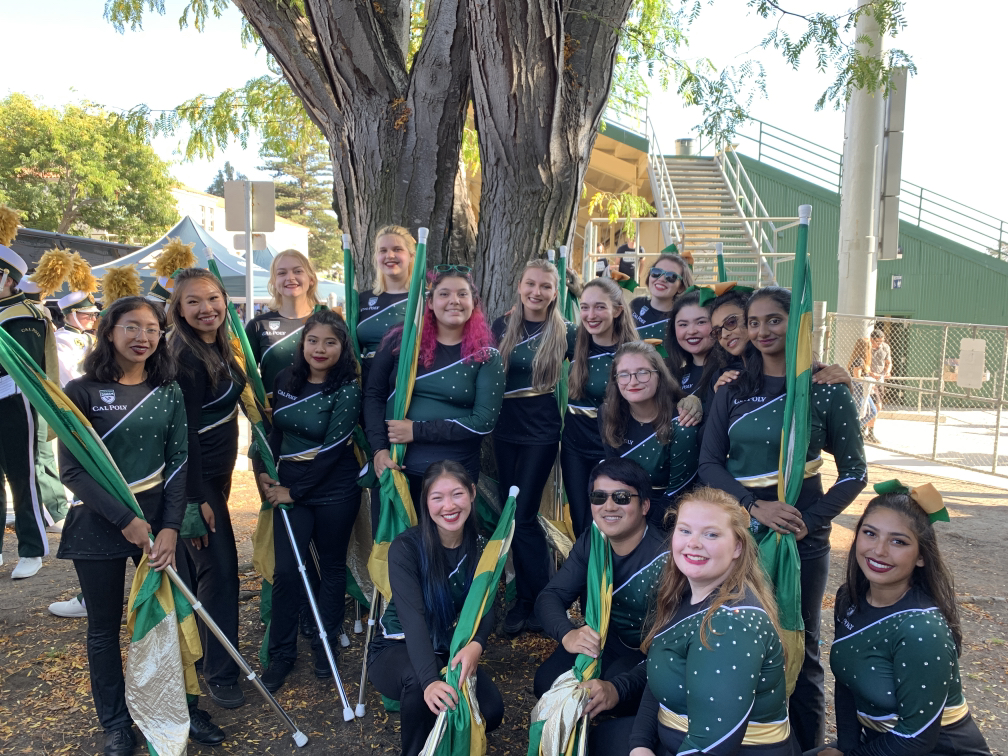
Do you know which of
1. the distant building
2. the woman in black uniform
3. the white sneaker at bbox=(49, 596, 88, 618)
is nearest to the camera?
the woman in black uniform

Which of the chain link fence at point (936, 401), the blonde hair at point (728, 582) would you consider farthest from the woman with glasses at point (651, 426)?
the chain link fence at point (936, 401)

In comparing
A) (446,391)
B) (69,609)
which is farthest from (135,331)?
(69,609)

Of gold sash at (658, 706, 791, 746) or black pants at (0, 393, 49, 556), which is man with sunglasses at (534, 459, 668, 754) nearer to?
gold sash at (658, 706, 791, 746)

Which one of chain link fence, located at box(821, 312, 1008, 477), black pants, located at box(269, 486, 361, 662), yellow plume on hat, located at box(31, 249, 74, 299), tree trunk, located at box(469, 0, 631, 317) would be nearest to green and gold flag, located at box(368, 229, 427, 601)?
black pants, located at box(269, 486, 361, 662)

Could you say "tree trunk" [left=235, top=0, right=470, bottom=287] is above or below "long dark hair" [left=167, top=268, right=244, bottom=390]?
above

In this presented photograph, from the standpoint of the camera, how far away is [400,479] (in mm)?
3354

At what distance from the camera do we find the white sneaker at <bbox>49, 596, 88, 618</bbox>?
14.0ft

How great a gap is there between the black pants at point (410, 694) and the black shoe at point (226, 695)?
0.72 m

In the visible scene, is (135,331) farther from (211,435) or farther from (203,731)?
(203,731)

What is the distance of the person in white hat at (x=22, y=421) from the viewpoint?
4738 mm

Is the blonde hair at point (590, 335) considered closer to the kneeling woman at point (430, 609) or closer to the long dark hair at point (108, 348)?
the kneeling woman at point (430, 609)

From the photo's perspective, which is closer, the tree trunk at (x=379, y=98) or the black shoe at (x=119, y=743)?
the black shoe at (x=119, y=743)

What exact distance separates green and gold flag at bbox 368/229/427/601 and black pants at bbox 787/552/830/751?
1.66 metres

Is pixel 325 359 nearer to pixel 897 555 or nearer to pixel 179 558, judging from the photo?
pixel 179 558
